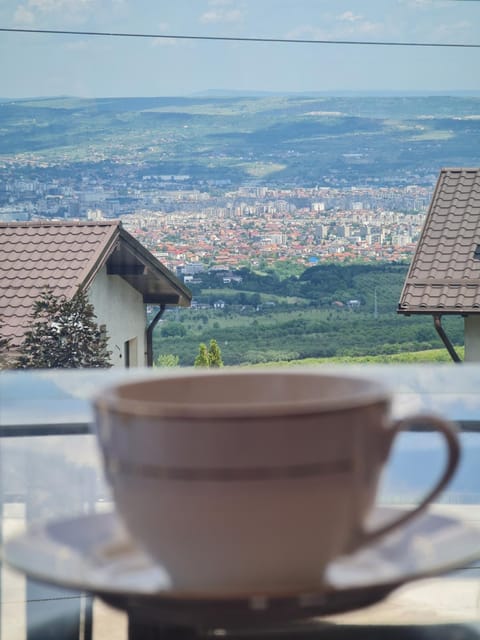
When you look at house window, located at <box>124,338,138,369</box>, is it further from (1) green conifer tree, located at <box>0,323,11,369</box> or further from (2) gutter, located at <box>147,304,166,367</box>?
(1) green conifer tree, located at <box>0,323,11,369</box>

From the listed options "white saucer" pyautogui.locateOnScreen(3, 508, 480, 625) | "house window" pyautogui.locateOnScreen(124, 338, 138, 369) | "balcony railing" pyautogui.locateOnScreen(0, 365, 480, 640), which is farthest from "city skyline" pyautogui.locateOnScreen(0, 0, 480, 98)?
"white saucer" pyautogui.locateOnScreen(3, 508, 480, 625)

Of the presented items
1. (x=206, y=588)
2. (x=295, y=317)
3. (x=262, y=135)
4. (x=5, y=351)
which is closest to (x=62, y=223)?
(x=5, y=351)

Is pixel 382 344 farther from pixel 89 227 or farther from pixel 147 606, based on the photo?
pixel 147 606

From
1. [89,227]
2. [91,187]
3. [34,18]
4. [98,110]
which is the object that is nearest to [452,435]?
[89,227]

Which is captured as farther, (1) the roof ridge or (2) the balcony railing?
(1) the roof ridge

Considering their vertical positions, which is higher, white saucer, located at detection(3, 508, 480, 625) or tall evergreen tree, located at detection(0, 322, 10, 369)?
white saucer, located at detection(3, 508, 480, 625)

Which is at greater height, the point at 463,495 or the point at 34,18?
the point at 34,18

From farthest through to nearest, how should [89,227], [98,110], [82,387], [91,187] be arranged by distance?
[98,110] < [91,187] < [89,227] < [82,387]

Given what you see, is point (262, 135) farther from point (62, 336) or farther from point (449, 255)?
point (449, 255)
